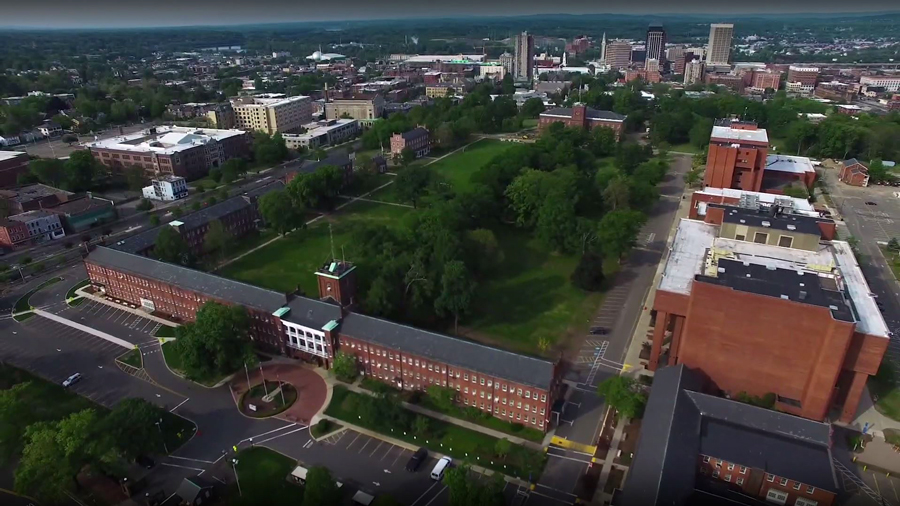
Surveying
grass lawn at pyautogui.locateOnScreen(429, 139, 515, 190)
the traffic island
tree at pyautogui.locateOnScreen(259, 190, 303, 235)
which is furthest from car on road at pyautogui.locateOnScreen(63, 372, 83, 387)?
grass lawn at pyautogui.locateOnScreen(429, 139, 515, 190)

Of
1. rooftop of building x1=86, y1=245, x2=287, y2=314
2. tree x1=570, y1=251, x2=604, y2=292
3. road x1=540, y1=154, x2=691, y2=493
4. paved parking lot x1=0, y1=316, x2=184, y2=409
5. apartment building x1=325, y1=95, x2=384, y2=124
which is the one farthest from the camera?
apartment building x1=325, y1=95, x2=384, y2=124

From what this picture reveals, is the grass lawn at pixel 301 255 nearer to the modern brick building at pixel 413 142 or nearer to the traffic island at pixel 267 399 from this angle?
the traffic island at pixel 267 399

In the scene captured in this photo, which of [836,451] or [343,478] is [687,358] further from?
[343,478]

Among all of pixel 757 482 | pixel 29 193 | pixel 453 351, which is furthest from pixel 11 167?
pixel 757 482

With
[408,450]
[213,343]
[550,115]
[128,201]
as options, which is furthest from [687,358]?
[550,115]

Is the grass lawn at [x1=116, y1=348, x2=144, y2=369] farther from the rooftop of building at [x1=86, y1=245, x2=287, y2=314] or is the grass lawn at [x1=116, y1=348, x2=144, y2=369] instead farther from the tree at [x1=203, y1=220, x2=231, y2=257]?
the tree at [x1=203, y1=220, x2=231, y2=257]

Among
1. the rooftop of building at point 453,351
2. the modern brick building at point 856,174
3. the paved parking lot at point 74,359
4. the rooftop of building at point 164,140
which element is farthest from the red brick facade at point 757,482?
the rooftop of building at point 164,140
